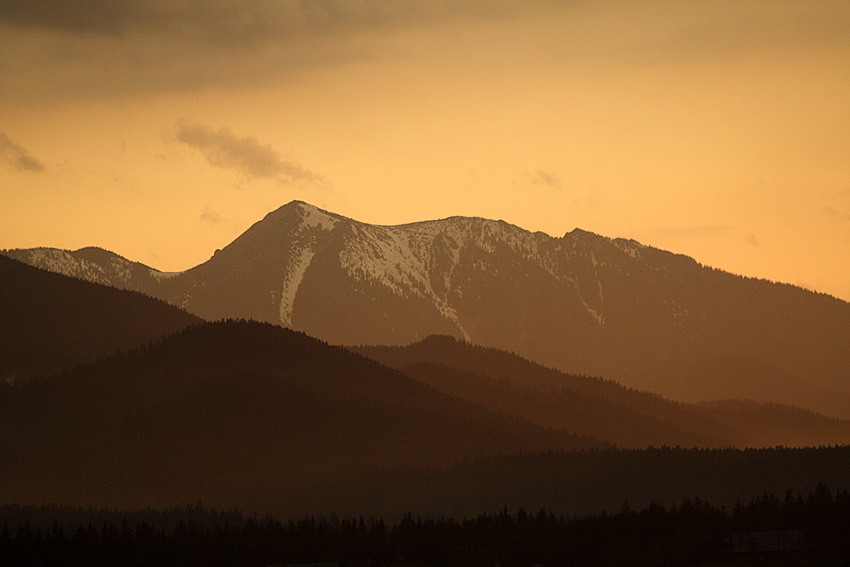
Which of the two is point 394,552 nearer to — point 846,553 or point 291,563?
point 291,563

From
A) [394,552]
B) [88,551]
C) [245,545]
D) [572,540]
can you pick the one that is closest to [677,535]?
[572,540]

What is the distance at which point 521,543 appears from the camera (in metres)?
158

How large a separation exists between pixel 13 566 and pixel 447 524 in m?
61.4

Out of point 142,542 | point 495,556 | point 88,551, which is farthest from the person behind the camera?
point 142,542

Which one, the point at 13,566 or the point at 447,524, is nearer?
the point at 13,566

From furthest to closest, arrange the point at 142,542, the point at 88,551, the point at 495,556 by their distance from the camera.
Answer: the point at 142,542, the point at 88,551, the point at 495,556

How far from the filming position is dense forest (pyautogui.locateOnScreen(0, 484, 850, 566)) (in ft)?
435

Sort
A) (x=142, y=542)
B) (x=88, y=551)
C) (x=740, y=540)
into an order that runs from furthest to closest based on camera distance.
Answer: (x=142, y=542)
(x=88, y=551)
(x=740, y=540)


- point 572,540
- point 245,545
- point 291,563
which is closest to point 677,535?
point 572,540

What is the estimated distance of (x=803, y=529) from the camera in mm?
140000

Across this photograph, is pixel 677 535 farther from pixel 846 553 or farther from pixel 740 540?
pixel 846 553

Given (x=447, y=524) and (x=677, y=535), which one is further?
(x=447, y=524)

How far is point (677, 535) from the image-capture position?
15212cm

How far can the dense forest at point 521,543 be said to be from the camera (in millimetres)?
132500
